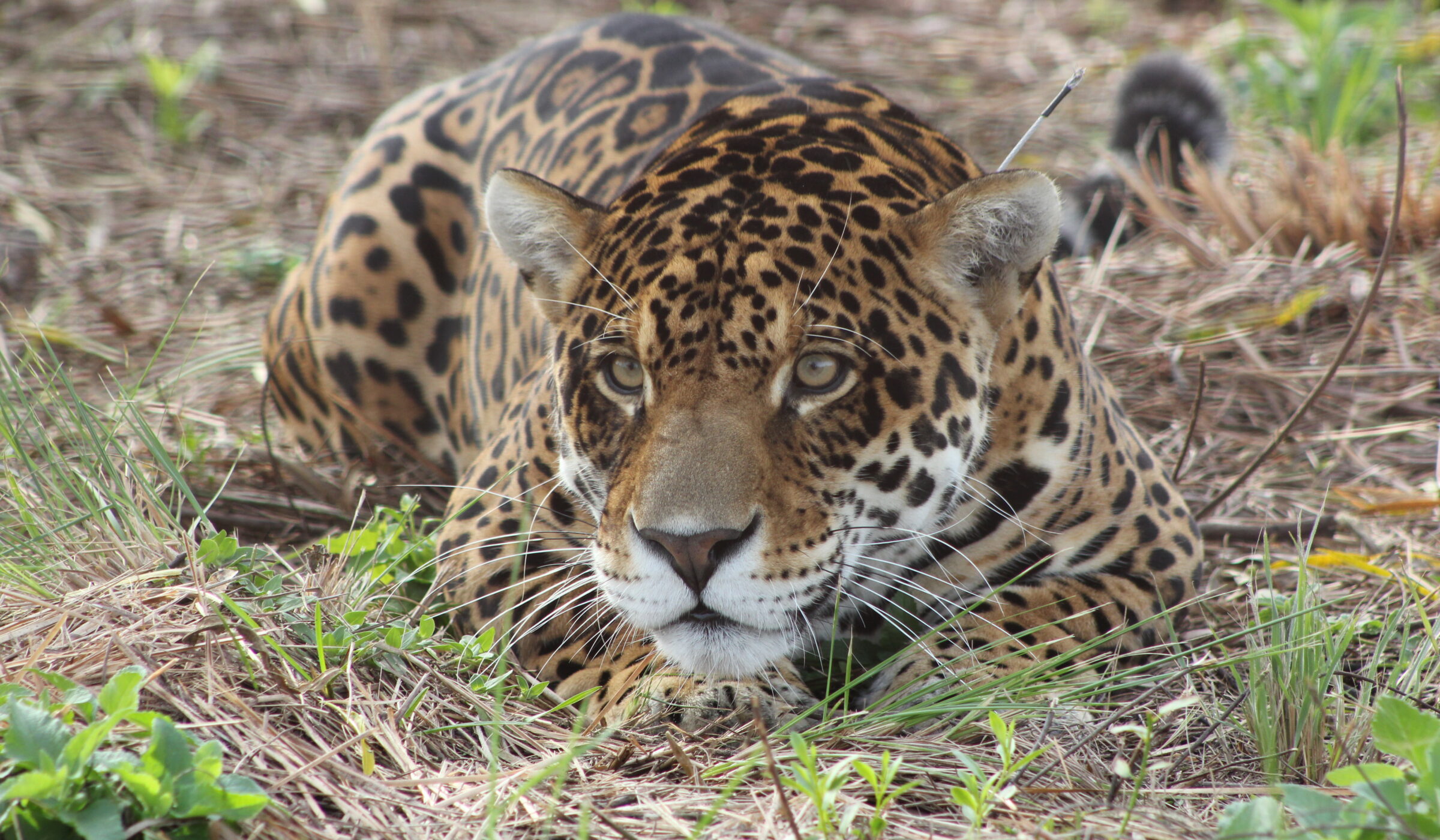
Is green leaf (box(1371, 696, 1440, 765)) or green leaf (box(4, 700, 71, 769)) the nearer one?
green leaf (box(4, 700, 71, 769))

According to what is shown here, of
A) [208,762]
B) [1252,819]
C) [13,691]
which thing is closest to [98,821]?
[208,762]

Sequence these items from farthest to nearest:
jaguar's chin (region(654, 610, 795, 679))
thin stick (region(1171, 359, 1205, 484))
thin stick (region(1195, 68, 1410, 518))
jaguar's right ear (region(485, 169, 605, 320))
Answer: thin stick (region(1171, 359, 1205, 484)) → thin stick (region(1195, 68, 1410, 518)) → jaguar's right ear (region(485, 169, 605, 320)) → jaguar's chin (region(654, 610, 795, 679))

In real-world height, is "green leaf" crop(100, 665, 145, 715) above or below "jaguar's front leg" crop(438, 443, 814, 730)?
above

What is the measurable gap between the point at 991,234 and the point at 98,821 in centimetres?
245

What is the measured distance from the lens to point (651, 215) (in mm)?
3686

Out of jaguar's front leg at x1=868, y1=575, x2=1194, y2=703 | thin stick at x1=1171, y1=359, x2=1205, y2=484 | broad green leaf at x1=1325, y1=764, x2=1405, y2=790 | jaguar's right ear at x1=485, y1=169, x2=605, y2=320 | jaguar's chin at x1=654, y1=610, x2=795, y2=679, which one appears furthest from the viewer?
thin stick at x1=1171, y1=359, x2=1205, y2=484

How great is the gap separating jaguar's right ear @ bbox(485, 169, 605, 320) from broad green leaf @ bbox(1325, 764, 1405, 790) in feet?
7.37

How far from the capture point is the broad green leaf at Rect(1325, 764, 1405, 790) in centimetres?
245

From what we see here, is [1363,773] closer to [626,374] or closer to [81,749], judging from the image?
[626,374]

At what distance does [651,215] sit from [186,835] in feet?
6.53

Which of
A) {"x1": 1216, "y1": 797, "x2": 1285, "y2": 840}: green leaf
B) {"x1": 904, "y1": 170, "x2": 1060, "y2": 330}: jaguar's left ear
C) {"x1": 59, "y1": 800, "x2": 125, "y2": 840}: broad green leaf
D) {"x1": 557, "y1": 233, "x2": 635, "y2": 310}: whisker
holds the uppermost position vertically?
{"x1": 904, "y1": 170, "x2": 1060, "y2": 330}: jaguar's left ear

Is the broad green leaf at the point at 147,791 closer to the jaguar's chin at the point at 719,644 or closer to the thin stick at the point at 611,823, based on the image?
the thin stick at the point at 611,823

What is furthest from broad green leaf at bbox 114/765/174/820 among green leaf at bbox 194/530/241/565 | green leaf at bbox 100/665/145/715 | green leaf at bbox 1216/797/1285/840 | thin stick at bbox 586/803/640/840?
green leaf at bbox 1216/797/1285/840

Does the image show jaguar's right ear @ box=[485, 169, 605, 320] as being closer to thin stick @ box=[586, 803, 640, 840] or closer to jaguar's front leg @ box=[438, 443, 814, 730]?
jaguar's front leg @ box=[438, 443, 814, 730]
